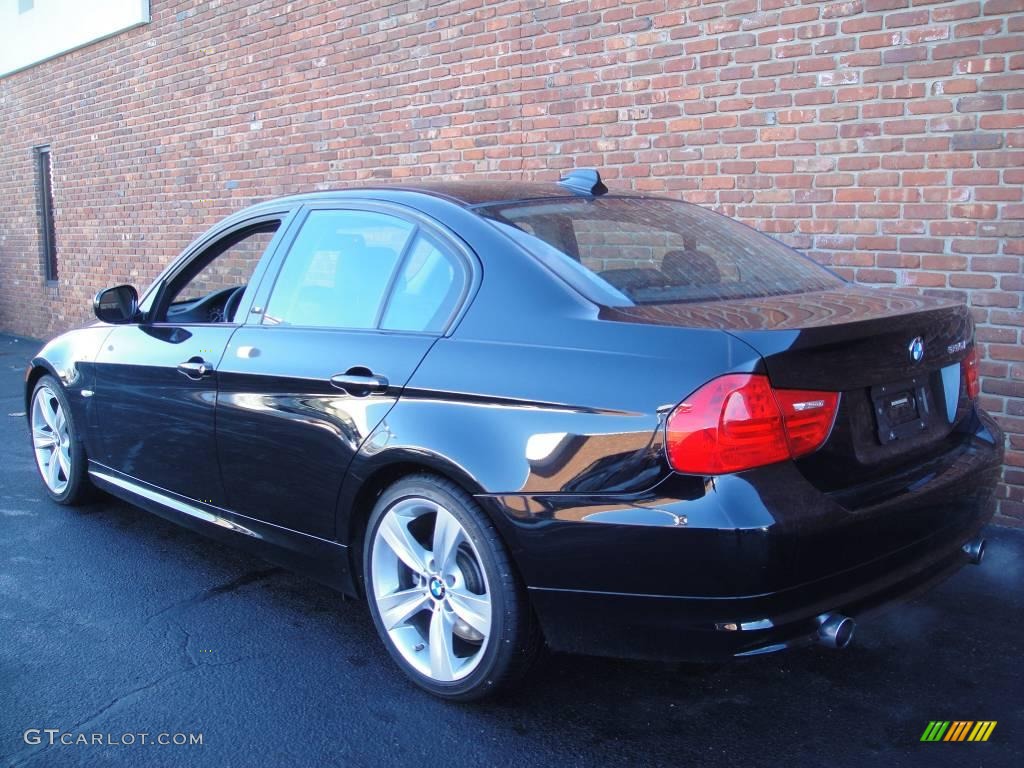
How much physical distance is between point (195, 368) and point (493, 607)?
5.79 ft

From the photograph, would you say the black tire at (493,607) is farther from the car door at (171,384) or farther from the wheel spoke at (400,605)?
the car door at (171,384)

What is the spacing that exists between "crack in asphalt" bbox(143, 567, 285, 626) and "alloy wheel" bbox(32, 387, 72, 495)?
1457 millimetres

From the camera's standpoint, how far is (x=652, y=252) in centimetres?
344

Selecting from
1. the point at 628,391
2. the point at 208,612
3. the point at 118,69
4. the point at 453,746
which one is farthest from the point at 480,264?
the point at 118,69

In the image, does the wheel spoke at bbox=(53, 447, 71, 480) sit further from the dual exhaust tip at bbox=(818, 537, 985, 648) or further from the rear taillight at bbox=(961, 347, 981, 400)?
the rear taillight at bbox=(961, 347, 981, 400)

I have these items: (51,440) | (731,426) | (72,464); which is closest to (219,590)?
(72,464)

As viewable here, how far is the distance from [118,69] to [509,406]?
10.3 m

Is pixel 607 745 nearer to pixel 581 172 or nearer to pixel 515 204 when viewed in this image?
pixel 515 204

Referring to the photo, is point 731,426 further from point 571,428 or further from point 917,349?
point 917,349

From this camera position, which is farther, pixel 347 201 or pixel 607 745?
pixel 347 201

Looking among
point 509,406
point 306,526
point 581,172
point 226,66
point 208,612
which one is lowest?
point 208,612

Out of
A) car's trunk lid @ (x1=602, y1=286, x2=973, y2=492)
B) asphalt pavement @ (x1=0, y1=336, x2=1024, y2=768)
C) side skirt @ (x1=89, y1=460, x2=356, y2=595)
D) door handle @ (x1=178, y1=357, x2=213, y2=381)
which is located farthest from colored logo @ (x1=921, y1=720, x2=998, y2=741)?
door handle @ (x1=178, y1=357, x2=213, y2=381)

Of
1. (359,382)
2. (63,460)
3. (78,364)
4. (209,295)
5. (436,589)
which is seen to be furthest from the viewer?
(63,460)

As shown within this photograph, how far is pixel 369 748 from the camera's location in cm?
285
